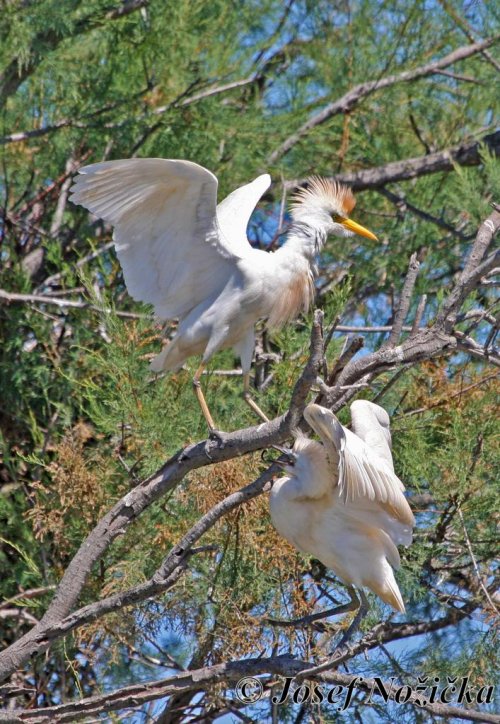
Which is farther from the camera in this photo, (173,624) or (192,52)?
(192,52)

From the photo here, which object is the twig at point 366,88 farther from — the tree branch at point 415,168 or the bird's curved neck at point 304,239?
the bird's curved neck at point 304,239

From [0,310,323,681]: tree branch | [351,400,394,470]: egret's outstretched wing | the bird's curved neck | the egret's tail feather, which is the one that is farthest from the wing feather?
the egret's tail feather

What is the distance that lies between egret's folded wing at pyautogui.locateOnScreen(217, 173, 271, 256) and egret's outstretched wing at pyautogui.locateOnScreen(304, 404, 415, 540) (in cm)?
92

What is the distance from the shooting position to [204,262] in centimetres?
329

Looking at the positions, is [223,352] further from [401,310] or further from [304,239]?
[401,310]

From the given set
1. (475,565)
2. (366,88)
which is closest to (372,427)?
(475,565)

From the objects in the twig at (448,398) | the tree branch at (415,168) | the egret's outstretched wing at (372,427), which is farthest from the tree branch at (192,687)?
the tree branch at (415,168)

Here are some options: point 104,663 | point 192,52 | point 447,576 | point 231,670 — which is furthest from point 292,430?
point 192,52

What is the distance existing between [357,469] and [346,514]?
0.27 metres

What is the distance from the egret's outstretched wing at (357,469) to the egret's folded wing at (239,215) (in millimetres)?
917

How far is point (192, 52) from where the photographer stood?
4.44m

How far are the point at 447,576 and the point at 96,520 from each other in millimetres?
1075

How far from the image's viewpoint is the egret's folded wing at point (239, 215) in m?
3.32

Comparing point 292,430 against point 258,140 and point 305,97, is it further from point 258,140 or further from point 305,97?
point 305,97
